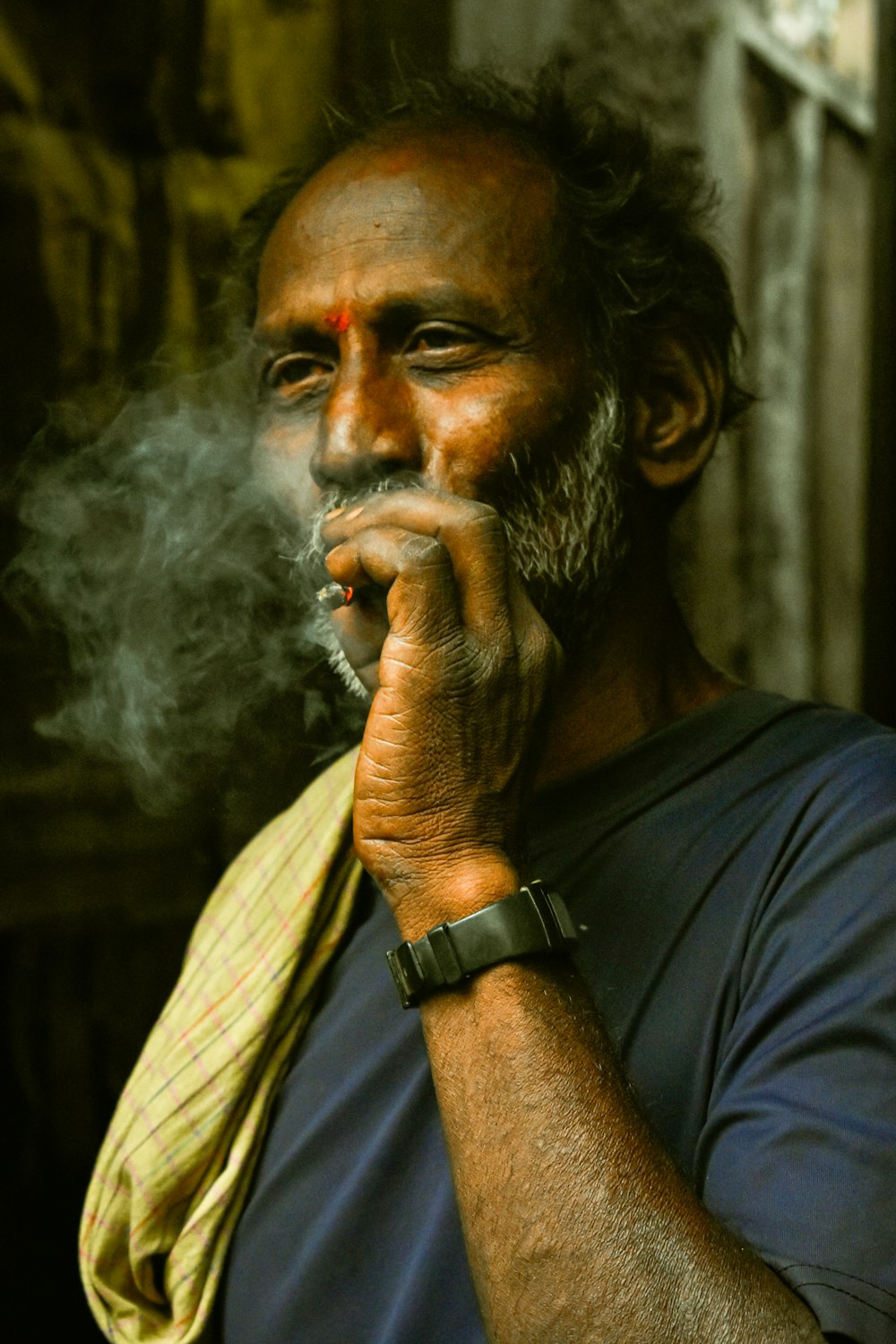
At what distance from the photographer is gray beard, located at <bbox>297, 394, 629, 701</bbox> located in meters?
1.60

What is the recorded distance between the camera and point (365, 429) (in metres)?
1.55

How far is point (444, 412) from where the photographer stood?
1602mm

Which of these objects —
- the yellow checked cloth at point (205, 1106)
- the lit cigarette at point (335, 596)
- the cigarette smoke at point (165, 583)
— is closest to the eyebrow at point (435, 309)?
the lit cigarette at point (335, 596)

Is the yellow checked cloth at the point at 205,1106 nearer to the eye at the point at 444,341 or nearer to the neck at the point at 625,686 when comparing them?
the neck at the point at 625,686

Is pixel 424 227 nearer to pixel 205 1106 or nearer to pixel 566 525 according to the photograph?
pixel 566 525

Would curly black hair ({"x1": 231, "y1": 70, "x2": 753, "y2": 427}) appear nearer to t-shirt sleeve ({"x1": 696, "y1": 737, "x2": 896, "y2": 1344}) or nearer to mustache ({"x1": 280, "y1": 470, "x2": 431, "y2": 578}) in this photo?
mustache ({"x1": 280, "y1": 470, "x2": 431, "y2": 578})

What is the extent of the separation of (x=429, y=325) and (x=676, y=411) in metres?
0.44

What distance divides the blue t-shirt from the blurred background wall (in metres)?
0.89

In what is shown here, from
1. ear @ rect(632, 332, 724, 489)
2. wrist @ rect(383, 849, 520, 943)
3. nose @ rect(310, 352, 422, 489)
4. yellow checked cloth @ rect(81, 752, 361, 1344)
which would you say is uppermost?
nose @ rect(310, 352, 422, 489)

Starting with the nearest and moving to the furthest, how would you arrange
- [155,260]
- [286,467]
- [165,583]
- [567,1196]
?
[567,1196], [286,467], [165,583], [155,260]

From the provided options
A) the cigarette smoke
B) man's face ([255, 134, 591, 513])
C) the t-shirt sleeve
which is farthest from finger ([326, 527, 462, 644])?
the cigarette smoke

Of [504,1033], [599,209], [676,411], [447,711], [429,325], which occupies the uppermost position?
[599,209]

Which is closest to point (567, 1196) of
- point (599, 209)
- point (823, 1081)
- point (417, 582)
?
point (823, 1081)


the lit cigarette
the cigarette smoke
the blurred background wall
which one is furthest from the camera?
the blurred background wall
